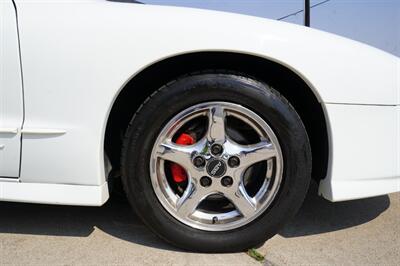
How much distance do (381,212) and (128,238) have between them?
144 centimetres

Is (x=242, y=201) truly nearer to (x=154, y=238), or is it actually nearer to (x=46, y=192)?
(x=154, y=238)

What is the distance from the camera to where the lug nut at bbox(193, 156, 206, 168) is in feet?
5.97

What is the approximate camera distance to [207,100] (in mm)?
1766

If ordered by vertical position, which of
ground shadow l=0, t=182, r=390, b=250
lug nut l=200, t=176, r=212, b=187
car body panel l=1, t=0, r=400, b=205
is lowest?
ground shadow l=0, t=182, r=390, b=250

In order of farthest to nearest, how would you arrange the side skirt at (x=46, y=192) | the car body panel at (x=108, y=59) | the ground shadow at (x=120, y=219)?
the ground shadow at (x=120, y=219) < the side skirt at (x=46, y=192) < the car body panel at (x=108, y=59)

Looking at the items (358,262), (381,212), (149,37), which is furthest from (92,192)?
(381,212)

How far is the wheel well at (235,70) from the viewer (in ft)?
6.00

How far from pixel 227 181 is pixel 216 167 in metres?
0.09

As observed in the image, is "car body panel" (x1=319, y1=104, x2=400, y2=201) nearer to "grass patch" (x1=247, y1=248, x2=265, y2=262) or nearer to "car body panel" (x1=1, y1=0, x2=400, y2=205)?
"car body panel" (x1=1, y1=0, x2=400, y2=205)

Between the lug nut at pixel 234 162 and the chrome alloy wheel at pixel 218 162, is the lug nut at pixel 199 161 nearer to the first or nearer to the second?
the chrome alloy wheel at pixel 218 162

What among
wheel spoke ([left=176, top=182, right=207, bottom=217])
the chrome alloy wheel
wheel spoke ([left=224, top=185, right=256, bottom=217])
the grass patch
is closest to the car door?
the chrome alloy wheel

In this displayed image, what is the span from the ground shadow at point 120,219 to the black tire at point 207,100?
0.64 ft

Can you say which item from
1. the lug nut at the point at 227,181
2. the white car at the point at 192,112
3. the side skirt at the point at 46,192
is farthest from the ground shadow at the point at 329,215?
the side skirt at the point at 46,192

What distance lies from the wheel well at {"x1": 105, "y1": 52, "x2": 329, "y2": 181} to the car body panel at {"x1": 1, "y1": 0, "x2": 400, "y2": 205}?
9 cm
